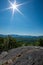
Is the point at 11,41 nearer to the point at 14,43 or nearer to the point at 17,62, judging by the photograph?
the point at 14,43

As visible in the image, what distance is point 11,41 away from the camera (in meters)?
43.8

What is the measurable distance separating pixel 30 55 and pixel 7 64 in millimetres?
2843

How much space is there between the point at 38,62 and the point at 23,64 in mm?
1724

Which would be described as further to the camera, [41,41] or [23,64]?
[41,41]

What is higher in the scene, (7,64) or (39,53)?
(39,53)

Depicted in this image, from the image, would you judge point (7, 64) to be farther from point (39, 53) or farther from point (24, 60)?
point (39, 53)

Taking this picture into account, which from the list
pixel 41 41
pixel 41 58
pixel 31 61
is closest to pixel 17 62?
pixel 31 61

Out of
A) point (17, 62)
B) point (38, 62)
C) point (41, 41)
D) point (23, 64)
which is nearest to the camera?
point (38, 62)

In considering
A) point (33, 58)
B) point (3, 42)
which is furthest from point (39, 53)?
point (3, 42)

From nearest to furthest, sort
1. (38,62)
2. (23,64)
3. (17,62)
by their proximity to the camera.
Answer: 1. (38,62)
2. (23,64)
3. (17,62)

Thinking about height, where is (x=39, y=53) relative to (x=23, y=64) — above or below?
above

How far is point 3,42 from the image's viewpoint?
44656 mm

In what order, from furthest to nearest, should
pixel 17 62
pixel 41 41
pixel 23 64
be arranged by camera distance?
pixel 41 41, pixel 17 62, pixel 23 64

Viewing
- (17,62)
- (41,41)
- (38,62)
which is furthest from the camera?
(41,41)
